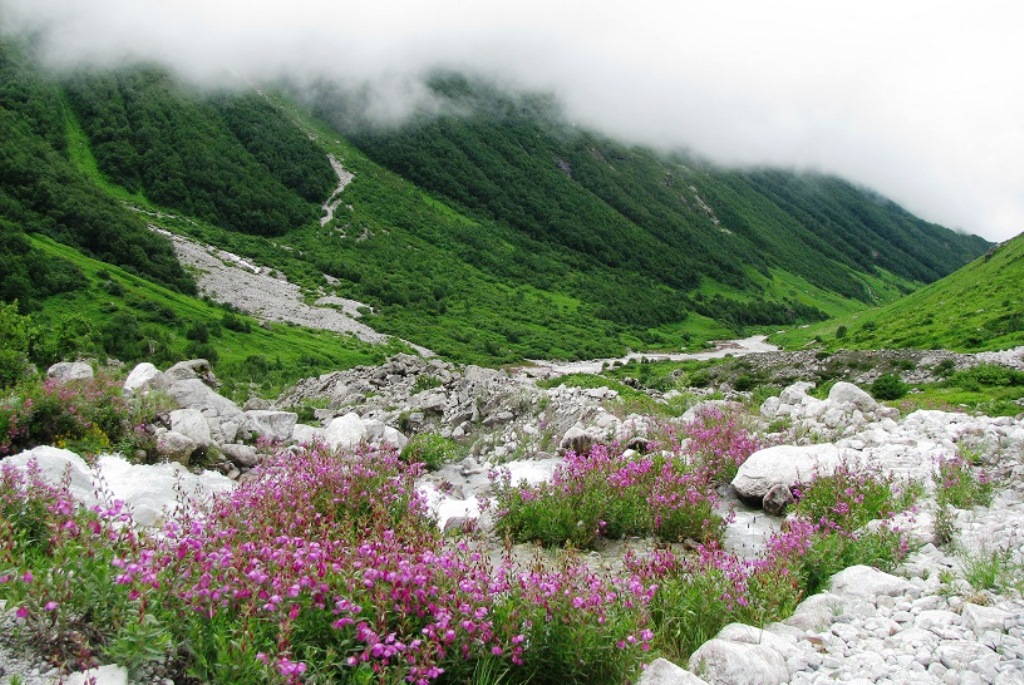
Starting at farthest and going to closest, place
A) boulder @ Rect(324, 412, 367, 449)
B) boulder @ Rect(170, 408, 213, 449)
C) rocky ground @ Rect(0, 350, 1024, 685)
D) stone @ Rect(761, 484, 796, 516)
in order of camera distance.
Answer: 1. boulder @ Rect(324, 412, 367, 449)
2. boulder @ Rect(170, 408, 213, 449)
3. stone @ Rect(761, 484, 796, 516)
4. rocky ground @ Rect(0, 350, 1024, 685)

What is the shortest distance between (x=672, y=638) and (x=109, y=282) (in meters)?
72.0

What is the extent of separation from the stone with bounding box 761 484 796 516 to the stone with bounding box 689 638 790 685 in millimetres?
5347

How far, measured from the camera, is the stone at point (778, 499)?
9.70 m

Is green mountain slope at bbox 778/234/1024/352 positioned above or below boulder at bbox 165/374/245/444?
above

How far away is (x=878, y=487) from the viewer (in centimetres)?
866

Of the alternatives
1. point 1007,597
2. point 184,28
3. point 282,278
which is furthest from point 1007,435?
point 184,28

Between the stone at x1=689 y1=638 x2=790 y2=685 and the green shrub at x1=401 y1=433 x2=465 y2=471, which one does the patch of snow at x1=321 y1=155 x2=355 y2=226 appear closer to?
the green shrub at x1=401 y1=433 x2=465 y2=471

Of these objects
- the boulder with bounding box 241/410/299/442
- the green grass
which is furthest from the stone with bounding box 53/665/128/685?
the green grass

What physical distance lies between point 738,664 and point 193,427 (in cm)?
1184

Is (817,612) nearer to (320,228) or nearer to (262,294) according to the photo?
(262,294)

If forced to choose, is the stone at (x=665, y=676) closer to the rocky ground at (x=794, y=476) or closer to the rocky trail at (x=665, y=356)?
the rocky ground at (x=794, y=476)

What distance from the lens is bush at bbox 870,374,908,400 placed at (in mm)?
22844

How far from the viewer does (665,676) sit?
14.6ft

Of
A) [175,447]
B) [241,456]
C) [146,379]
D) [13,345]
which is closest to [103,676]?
[175,447]
